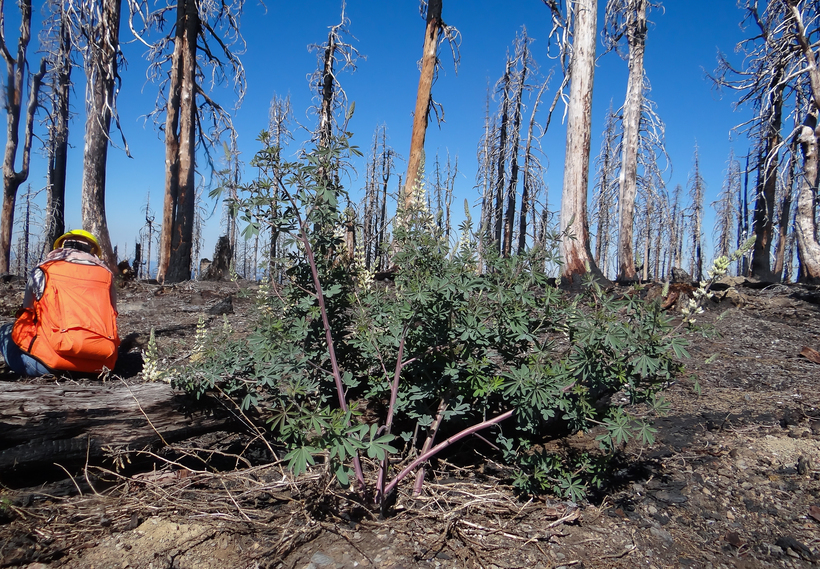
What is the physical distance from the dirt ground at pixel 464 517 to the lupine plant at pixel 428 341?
0.22 metres

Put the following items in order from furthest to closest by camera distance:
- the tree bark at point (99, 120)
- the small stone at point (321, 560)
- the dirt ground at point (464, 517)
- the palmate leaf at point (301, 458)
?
the tree bark at point (99, 120) → the dirt ground at point (464, 517) → the small stone at point (321, 560) → the palmate leaf at point (301, 458)

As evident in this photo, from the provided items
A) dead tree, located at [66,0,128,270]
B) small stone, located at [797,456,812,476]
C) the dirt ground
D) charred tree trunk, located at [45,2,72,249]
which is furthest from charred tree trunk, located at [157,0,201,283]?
small stone, located at [797,456,812,476]

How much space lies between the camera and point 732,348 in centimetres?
541

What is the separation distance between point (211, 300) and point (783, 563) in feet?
26.9

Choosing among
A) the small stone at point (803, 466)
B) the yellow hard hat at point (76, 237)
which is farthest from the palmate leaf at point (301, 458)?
the yellow hard hat at point (76, 237)

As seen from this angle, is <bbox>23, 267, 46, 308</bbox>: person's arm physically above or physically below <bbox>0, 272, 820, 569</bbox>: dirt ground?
above

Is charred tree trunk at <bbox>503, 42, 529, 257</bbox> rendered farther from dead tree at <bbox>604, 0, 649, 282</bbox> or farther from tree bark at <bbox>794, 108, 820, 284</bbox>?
tree bark at <bbox>794, 108, 820, 284</bbox>

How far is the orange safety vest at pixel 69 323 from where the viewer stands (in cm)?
360

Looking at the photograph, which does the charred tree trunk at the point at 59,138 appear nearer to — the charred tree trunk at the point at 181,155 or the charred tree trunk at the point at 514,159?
the charred tree trunk at the point at 181,155

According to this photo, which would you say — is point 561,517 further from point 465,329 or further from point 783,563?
point 465,329

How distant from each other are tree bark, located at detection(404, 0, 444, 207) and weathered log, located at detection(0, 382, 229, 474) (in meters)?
6.45

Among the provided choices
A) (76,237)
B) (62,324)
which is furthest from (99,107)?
(62,324)

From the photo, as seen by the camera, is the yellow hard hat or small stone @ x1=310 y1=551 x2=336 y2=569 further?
the yellow hard hat

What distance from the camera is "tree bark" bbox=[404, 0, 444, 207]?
347 inches
